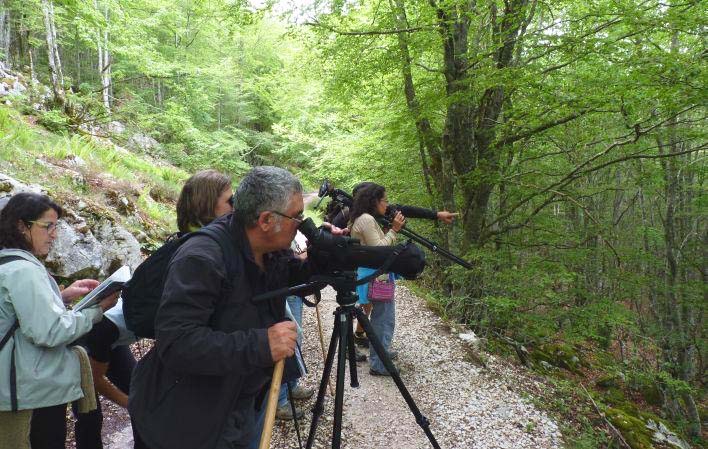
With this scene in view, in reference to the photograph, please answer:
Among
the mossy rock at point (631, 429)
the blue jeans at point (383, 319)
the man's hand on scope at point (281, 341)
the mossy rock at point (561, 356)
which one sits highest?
the man's hand on scope at point (281, 341)

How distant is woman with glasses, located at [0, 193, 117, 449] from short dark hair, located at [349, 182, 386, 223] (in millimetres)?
2278

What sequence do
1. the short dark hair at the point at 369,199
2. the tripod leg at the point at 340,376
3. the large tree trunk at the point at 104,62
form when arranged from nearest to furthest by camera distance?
1. the tripod leg at the point at 340,376
2. the short dark hair at the point at 369,199
3. the large tree trunk at the point at 104,62

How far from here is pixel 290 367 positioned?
5.83 ft

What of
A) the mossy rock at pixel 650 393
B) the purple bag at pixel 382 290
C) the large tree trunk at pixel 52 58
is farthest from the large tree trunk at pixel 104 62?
the mossy rock at pixel 650 393

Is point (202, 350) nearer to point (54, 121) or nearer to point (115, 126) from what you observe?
point (54, 121)

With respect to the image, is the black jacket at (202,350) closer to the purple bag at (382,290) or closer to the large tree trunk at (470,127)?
the purple bag at (382,290)

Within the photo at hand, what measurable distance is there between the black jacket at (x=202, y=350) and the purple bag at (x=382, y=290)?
2.56 metres

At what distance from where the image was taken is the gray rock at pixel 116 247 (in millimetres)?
4523

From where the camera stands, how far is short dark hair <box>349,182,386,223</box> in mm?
3754

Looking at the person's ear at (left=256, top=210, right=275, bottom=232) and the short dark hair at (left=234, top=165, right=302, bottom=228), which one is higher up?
the short dark hair at (left=234, top=165, right=302, bottom=228)

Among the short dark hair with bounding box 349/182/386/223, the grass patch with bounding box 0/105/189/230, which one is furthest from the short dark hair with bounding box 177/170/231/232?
the grass patch with bounding box 0/105/189/230

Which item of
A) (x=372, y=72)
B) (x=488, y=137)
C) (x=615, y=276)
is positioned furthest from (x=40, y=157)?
(x=615, y=276)

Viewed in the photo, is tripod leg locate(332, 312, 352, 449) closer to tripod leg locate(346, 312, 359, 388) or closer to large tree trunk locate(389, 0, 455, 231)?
tripod leg locate(346, 312, 359, 388)

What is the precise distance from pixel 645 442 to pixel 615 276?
11.2ft
